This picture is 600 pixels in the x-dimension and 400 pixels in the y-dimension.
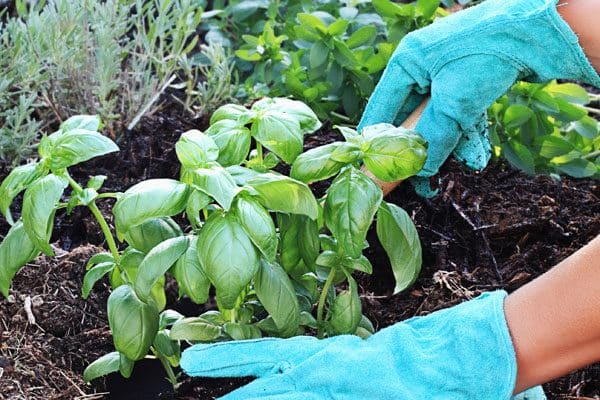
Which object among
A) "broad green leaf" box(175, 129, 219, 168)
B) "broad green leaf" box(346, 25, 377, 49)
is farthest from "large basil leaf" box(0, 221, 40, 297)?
"broad green leaf" box(346, 25, 377, 49)

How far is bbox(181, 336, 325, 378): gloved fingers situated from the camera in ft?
4.89

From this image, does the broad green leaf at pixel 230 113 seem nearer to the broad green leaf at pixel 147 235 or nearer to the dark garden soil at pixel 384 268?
the broad green leaf at pixel 147 235

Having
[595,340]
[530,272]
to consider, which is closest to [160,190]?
[595,340]

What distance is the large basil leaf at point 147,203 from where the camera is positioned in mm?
1458

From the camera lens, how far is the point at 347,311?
1639 millimetres

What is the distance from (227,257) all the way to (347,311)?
1.01ft

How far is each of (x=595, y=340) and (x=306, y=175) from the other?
502mm

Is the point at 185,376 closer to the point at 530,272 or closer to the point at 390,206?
the point at 390,206

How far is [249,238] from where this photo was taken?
145cm

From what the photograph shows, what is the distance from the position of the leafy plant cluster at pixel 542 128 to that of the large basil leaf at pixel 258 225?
3.35 ft

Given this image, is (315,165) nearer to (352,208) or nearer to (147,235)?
(352,208)

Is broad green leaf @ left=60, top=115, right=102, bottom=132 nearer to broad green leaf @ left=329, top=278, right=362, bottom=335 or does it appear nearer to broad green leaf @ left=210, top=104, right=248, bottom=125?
broad green leaf @ left=210, top=104, right=248, bottom=125

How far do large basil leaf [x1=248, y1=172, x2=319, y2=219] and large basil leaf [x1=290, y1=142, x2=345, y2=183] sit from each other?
4 cm

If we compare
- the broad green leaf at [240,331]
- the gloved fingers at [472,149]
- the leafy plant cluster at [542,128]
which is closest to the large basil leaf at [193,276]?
the broad green leaf at [240,331]
